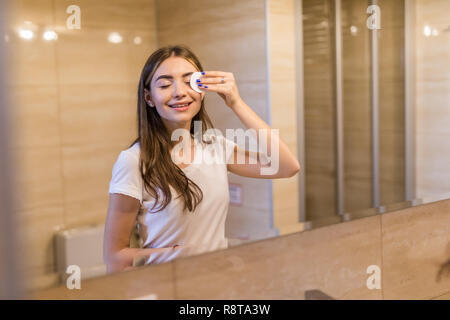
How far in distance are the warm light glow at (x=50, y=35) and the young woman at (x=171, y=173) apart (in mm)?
147

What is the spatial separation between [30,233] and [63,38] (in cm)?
28

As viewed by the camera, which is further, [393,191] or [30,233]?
[393,191]

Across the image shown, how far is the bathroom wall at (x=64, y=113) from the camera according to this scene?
2.49 feet

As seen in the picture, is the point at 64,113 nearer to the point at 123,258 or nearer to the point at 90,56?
the point at 90,56

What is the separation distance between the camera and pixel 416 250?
1.29m

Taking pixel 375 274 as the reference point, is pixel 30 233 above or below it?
above

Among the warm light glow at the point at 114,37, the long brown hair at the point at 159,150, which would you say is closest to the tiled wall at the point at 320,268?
the long brown hair at the point at 159,150

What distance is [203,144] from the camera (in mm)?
967

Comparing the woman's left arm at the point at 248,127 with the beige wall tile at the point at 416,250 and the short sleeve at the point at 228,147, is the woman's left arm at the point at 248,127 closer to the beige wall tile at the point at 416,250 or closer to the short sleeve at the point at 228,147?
the short sleeve at the point at 228,147

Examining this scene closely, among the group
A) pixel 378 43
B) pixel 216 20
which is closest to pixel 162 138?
pixel 216 20

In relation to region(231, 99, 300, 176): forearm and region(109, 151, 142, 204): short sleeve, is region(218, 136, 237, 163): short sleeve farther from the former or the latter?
region(109, 151, 142, 204): short sleeve

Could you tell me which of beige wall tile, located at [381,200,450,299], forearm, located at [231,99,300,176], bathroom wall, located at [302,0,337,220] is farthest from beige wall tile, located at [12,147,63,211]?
beige wall tile, located at [381,200,450,299]
